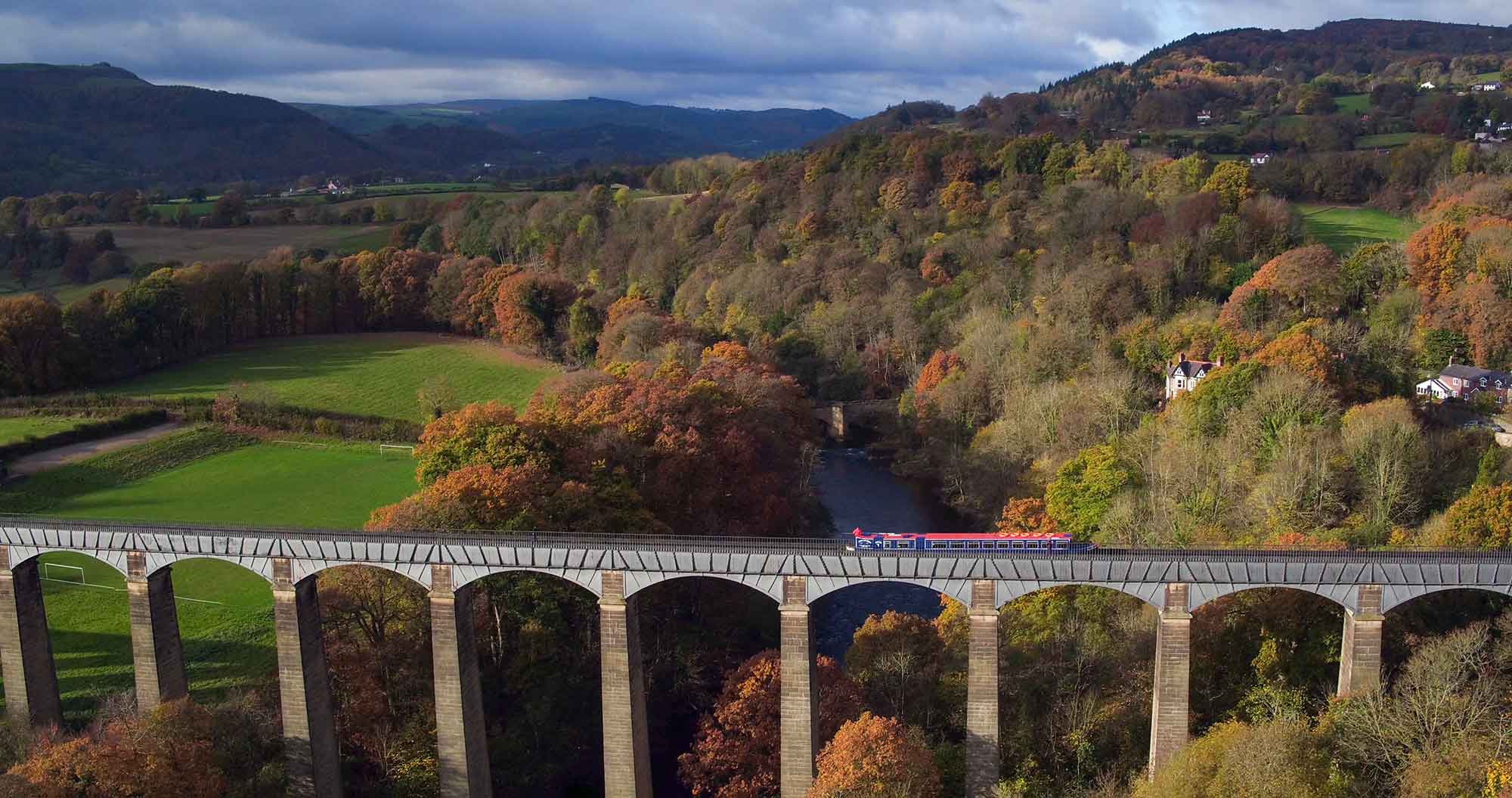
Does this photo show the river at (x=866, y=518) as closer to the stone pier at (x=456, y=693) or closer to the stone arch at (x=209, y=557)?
the stone pier at (x=456, y=693)

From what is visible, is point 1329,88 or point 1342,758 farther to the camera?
point 1329,88

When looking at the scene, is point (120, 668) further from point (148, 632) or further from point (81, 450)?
point (81, 450)

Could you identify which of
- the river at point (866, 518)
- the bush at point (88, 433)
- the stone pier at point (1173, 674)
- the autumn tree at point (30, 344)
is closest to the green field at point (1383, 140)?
the river at point (866, 518)

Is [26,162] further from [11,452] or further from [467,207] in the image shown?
[11,452]

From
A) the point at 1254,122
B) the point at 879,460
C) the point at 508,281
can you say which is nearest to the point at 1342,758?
the point at 879,460

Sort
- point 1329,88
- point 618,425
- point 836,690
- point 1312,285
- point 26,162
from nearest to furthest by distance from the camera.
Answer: point 836,690, point 618,425, point 1312,285, point 1329,88, point 26,162

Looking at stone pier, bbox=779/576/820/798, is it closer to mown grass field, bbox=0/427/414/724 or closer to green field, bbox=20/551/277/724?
green field, bbox=20/551/277/724
